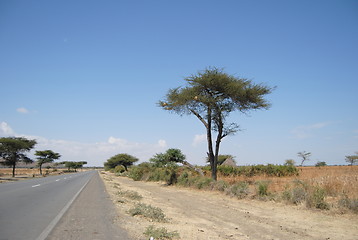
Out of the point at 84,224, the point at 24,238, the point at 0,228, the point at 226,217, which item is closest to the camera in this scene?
the point at 24,238

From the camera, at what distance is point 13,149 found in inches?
2088

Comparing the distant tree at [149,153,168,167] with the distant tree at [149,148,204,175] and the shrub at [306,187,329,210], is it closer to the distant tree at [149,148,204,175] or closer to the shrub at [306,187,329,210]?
the distant tree at [149,148,204,175]

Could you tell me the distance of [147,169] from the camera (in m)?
38.6

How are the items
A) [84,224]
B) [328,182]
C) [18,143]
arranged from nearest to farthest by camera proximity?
[84,224]
[328,182]
[18,143]

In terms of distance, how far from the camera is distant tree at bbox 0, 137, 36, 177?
5250cm

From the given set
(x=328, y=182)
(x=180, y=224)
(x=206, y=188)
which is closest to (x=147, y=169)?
(x=206, y=188)

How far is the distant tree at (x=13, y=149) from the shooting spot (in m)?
52.5

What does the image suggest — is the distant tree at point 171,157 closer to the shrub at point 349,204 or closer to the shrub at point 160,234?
the shrub at point 349,204

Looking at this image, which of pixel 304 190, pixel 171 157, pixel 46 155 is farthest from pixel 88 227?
pixel 46 155

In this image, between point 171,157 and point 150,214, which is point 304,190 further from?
point 171,157

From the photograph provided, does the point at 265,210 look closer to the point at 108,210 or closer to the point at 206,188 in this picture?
the point at 108,210

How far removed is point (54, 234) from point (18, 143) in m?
56.8

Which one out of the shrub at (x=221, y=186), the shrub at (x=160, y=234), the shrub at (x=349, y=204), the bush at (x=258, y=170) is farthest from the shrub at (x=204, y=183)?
the shrub at (x=160, y=234)

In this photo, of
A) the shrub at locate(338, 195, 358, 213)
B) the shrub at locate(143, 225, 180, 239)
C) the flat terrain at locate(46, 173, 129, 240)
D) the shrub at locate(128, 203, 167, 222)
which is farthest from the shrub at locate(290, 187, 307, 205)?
the flat terrain at locate(46, 173, 129, 240)
